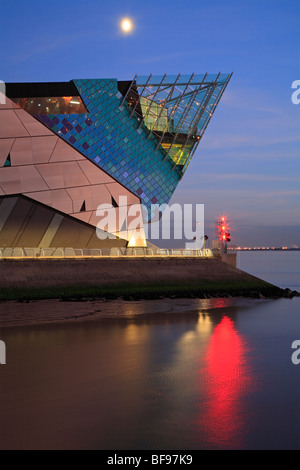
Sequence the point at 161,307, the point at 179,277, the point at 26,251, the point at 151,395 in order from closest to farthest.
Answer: the point at 151,395 → the point at 161,307 → the point at 26,251 → the point at 179,277

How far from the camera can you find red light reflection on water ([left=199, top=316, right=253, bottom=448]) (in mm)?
10625

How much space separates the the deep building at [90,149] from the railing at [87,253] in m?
4.93

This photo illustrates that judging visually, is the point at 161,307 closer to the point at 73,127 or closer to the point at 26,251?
the point at 26,251

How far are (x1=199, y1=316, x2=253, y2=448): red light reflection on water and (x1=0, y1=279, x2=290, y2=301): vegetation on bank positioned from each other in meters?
12.9

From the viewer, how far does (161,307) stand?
31.7 metres

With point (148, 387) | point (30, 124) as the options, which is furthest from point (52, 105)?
point (148, 387)

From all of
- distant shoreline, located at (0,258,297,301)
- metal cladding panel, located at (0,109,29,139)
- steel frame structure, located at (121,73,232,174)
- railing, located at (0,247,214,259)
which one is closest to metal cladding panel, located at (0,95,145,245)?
metal cladding panel, located at (0,109,29,139)

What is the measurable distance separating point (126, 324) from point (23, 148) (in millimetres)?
22161

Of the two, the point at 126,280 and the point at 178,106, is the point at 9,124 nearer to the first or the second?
the point at 126,280

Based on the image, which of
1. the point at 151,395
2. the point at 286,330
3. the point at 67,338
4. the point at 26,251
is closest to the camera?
the point at 151,395

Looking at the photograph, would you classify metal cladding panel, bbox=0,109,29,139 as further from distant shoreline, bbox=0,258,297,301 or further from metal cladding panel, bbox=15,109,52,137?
distant shoreline, bbox=0,258,297,301

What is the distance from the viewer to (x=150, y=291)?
36.0 meters

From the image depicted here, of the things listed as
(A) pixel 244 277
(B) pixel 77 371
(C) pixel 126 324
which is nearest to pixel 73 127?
(A) pixel 244 277

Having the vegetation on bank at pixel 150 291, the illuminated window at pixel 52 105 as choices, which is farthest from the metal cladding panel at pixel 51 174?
→ the vegetation on bank at pixel 150 291
